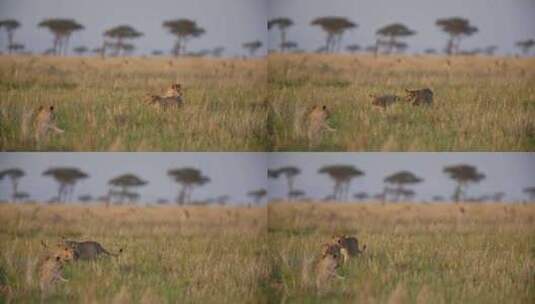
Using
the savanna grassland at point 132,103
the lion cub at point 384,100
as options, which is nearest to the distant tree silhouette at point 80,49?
the savanna grassland at point 132,103

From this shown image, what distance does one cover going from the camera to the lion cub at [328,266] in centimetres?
708

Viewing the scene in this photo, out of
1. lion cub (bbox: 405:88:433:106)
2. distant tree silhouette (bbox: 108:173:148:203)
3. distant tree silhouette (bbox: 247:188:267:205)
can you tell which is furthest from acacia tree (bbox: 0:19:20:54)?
lion cub (bbox: 405:88:433:106)

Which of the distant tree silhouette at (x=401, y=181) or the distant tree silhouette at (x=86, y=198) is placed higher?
the distant tree silhouette at (x=401, y=181)

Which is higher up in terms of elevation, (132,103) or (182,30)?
(182,30)

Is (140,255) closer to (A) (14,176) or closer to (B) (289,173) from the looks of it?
(A) (14,176)

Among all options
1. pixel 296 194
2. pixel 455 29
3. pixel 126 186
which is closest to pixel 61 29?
pixel 126 186

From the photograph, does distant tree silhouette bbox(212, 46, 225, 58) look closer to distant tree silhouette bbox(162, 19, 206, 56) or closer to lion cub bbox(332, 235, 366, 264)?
distant tree silhouette bbox(162, 19, 206, 56)

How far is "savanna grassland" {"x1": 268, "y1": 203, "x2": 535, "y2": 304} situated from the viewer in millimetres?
7094

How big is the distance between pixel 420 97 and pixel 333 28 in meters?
0.65

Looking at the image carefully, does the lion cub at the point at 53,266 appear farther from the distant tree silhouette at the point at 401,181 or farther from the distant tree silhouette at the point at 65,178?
the distant tree silhouette at the point at 401,181

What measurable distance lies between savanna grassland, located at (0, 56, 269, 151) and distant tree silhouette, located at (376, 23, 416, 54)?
0.73 meters

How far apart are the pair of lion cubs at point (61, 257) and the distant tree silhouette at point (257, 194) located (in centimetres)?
83

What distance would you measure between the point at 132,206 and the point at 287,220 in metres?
0.91

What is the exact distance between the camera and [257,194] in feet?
23.5
